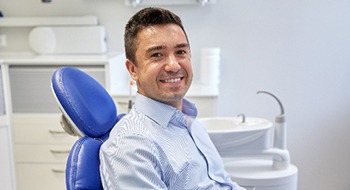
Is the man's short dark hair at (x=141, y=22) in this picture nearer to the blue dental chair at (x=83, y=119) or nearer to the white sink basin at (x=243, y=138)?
the blue dental chair at (x=83, y=119)

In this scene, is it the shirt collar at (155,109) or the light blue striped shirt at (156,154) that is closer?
the light blue striped shirt at (156,154)

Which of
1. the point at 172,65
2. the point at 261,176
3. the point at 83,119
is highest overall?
the point at 172,65

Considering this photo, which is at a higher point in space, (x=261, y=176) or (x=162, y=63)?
(x=162, y=63)

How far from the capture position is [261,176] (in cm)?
169

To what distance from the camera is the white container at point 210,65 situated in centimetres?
228

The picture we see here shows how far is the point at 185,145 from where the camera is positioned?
3.65 feet

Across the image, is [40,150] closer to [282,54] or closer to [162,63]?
[162,63]

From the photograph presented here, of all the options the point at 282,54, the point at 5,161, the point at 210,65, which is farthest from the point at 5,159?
the point at 282,54

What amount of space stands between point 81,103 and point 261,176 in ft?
3.23

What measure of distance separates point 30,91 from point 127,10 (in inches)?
32.2

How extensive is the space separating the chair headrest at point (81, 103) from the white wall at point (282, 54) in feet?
4.11

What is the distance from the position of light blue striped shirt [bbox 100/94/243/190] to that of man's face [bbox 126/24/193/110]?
54 mm

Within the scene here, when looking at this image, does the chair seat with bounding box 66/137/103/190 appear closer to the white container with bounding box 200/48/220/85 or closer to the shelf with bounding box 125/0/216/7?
the white container with bounding box 200/48/220/85

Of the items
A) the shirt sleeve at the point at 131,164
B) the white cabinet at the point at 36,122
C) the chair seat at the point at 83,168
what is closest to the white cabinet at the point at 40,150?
the white cabinet at the point at 36,122
